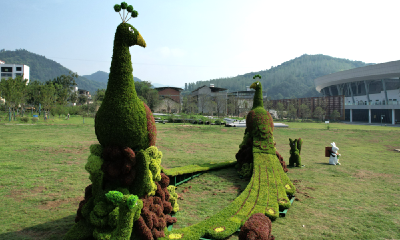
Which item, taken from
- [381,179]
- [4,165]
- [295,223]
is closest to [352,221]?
[295,223]

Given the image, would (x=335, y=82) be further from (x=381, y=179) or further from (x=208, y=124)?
(x=381, y=179)

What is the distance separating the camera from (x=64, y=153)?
43.8 ft

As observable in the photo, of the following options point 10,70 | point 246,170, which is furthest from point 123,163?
point 10,70

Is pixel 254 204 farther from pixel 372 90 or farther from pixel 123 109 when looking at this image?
pixel 372 90

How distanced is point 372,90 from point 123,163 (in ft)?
214

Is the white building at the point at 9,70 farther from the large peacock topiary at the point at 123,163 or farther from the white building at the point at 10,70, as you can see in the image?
the large peacock topiary at the point at 123,163

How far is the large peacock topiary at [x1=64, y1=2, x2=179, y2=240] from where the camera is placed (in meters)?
4.33

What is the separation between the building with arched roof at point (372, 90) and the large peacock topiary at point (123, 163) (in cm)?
5048

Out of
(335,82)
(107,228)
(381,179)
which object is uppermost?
(335,82)

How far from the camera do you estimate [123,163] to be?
189 inches

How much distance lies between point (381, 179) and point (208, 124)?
25.4 meters

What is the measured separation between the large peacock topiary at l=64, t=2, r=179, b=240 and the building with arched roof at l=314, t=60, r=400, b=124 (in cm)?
5048

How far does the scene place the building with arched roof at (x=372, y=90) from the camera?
45.4 meters

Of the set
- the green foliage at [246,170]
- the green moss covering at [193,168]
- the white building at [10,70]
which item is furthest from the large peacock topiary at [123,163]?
the white building at [10,70]
